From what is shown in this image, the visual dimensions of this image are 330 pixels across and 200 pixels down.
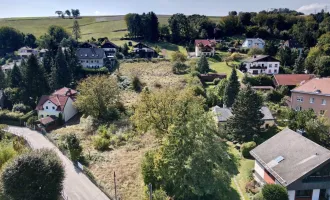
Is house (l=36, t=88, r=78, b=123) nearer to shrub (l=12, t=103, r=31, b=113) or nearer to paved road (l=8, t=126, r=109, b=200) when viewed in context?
shrub (l=12, t=103, r=31, b=113)

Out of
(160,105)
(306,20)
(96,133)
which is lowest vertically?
(96,133)

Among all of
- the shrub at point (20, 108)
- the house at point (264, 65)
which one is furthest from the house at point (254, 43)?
the shrub at point (20, 108)

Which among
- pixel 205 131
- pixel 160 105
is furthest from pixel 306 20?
pixel 205 131

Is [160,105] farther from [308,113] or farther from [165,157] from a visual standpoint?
[308,113]

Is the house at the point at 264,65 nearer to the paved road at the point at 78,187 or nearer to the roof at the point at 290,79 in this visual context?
the roof at the point at 290,79

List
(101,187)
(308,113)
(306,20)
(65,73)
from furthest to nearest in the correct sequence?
(306,20), (65,73), (308,113), (101,187)

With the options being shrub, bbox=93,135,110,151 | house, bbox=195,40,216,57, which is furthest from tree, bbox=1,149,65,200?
house, bbox=195,40,216,57
